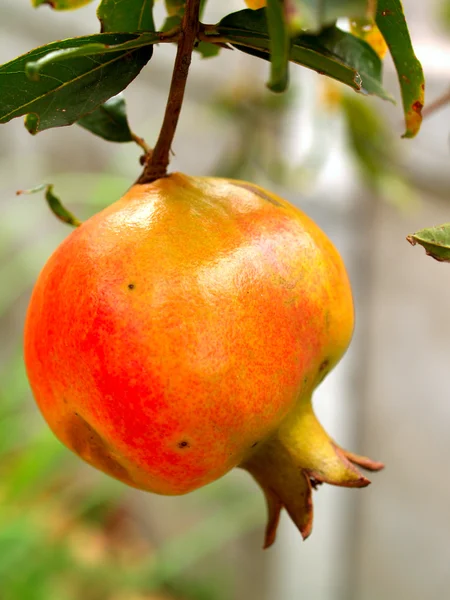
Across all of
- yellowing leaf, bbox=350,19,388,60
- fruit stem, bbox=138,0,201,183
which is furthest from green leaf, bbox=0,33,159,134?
yellowing leaf, bbox=350,19,388,60

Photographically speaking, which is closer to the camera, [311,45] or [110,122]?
[311,45]

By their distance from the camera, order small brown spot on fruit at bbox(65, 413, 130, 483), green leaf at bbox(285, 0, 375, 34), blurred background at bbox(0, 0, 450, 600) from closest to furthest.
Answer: green leaf at bbox(285, 0, 375, 34) < small brown spot on fruit at bbox(65, 413, 130, 483) < blurred background at bbox(0, 0, 450, 600)

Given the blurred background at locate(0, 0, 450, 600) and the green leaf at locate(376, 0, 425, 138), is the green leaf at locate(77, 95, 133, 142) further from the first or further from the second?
the blurred background at locate(0, 0, 450, 600)

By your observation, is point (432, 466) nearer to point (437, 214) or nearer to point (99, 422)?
point (437, 214)

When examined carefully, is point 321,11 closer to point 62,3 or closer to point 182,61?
point 182,61

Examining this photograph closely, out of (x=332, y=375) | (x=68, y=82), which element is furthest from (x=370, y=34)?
(x=332, y=375)

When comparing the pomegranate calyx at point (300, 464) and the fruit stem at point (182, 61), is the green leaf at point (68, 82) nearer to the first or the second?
the fruit stem at point (182, 61)
